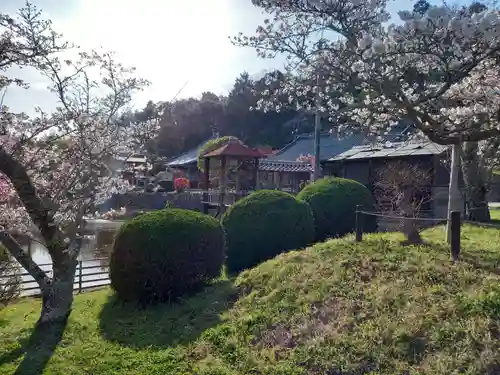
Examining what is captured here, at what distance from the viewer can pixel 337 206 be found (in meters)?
10.3

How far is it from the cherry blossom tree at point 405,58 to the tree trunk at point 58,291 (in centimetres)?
381

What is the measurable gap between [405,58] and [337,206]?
5467 mm

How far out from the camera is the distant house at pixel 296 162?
25.7 metres

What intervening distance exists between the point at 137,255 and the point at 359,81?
4140mm

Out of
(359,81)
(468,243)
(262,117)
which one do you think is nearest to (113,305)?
(359,81)

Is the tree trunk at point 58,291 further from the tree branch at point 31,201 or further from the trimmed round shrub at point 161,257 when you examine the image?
the trimmed round shrub at point 161,257

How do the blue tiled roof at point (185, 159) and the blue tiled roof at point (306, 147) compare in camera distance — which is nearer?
the blue tiled roof at point (306, 147)

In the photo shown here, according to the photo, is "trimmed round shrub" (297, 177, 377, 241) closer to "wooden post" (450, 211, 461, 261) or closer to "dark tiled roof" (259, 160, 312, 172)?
"wooden post" (450, 211, 461, 261)

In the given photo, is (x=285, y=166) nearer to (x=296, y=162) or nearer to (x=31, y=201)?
(x=296, y=162)

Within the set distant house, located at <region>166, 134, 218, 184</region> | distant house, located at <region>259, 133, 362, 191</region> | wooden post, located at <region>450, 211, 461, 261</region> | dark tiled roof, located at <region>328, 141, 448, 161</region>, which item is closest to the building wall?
dark tiled roof, located at <region>328, 141, 448, 161</region>

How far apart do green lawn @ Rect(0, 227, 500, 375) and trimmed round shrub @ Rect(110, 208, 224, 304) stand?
299 millimetres

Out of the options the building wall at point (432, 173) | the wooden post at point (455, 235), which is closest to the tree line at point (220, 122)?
the building wall at point (432, 173)

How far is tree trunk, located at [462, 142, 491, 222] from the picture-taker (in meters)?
13.1

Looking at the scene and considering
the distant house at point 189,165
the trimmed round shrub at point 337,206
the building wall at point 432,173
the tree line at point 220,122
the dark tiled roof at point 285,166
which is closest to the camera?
the trimmed round shrub at point 337,206
